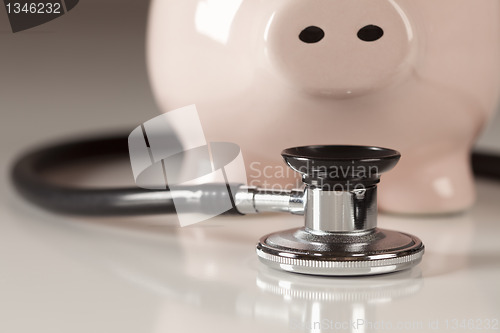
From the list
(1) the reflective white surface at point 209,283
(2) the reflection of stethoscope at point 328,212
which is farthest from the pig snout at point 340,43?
A: (1) the reflective white surface at point 209,283

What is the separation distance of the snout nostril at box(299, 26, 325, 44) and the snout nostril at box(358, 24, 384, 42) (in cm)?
5

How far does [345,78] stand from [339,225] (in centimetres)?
21

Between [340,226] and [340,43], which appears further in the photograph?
[340,43]

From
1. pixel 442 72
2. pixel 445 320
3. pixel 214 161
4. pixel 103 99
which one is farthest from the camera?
pixel 103 99

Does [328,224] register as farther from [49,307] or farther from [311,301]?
[49,307]

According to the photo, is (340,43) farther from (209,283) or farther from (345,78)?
(209,283)

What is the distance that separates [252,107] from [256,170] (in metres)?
0.11

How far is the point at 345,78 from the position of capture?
40.7 inches

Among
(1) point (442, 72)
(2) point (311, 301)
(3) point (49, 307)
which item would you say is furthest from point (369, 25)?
(3) point (49, 307)

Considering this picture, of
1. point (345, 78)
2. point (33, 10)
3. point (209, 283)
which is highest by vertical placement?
point (33, 10)

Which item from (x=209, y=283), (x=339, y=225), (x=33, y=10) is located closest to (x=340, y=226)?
(x=339, y=225)

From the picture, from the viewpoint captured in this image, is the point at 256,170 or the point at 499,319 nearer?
the point at 499,319

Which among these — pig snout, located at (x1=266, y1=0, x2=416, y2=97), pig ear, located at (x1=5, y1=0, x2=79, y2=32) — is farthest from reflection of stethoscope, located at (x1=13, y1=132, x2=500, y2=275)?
pig ear, located at (x1=5, y1=0, x2=79, y2=32)

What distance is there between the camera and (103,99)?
2336 mm
